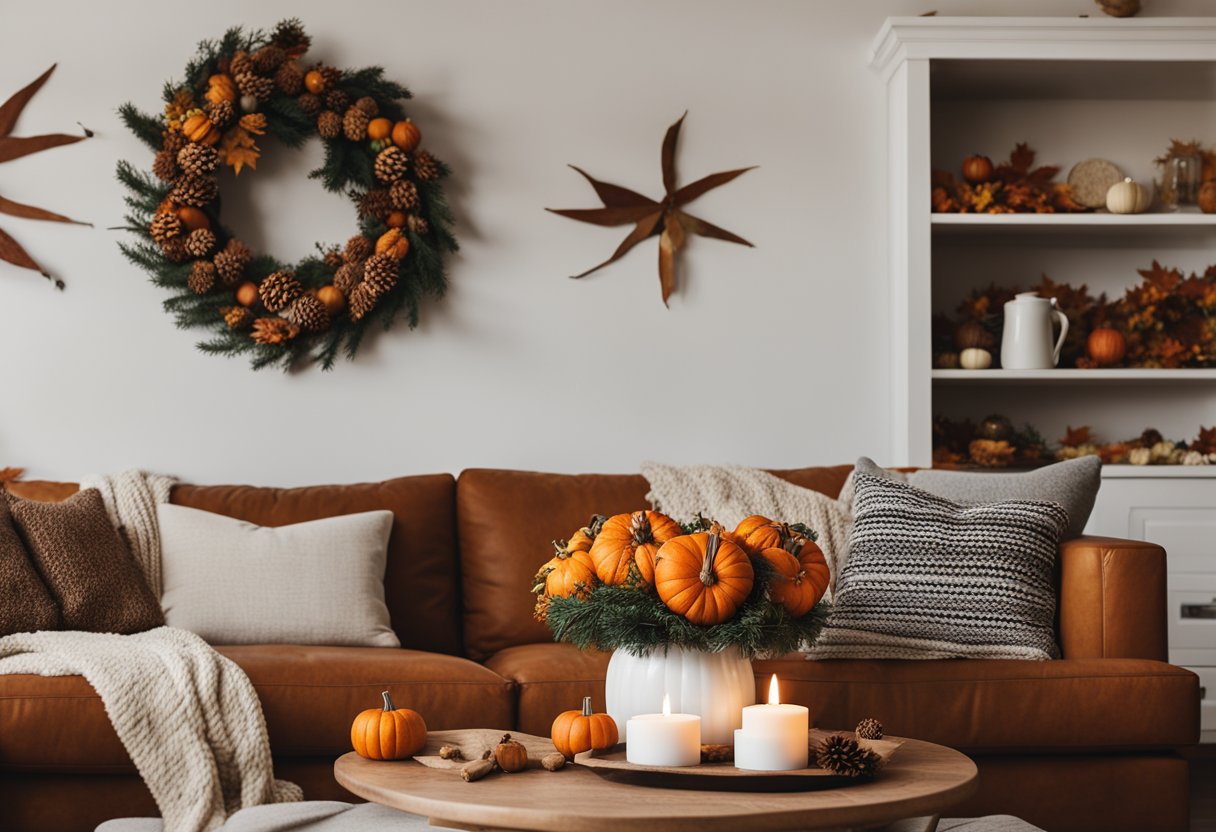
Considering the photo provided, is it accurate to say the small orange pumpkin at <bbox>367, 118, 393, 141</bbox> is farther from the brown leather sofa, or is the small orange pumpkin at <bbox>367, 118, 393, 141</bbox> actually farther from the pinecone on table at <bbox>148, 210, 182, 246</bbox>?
the brown leather sofa

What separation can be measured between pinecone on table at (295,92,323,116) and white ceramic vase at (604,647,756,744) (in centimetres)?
205

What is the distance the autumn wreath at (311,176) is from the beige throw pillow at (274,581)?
629 millimetres

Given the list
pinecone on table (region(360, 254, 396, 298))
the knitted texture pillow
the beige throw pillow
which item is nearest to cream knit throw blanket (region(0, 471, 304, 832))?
the beige throw pillow

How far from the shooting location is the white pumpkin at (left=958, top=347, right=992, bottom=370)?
3.23 meters

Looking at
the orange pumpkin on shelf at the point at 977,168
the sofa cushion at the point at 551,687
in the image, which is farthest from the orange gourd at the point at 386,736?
the orange pumpkin on shelf at the point at 977,168

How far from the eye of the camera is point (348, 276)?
312cm

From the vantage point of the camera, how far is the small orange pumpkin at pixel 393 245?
10.2 ft

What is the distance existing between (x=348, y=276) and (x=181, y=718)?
1378mm

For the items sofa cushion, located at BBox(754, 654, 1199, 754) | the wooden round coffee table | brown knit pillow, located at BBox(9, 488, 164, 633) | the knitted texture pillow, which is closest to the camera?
the wooden round coffee table

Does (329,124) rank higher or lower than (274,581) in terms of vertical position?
higher

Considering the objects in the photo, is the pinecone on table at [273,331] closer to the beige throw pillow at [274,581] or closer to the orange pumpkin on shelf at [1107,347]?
the beige throw pillow at [274,581]

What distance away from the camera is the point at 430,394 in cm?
324

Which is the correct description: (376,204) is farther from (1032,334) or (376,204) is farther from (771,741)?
(771,741)

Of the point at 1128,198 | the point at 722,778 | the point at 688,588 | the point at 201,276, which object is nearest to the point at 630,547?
the point at 688,588
